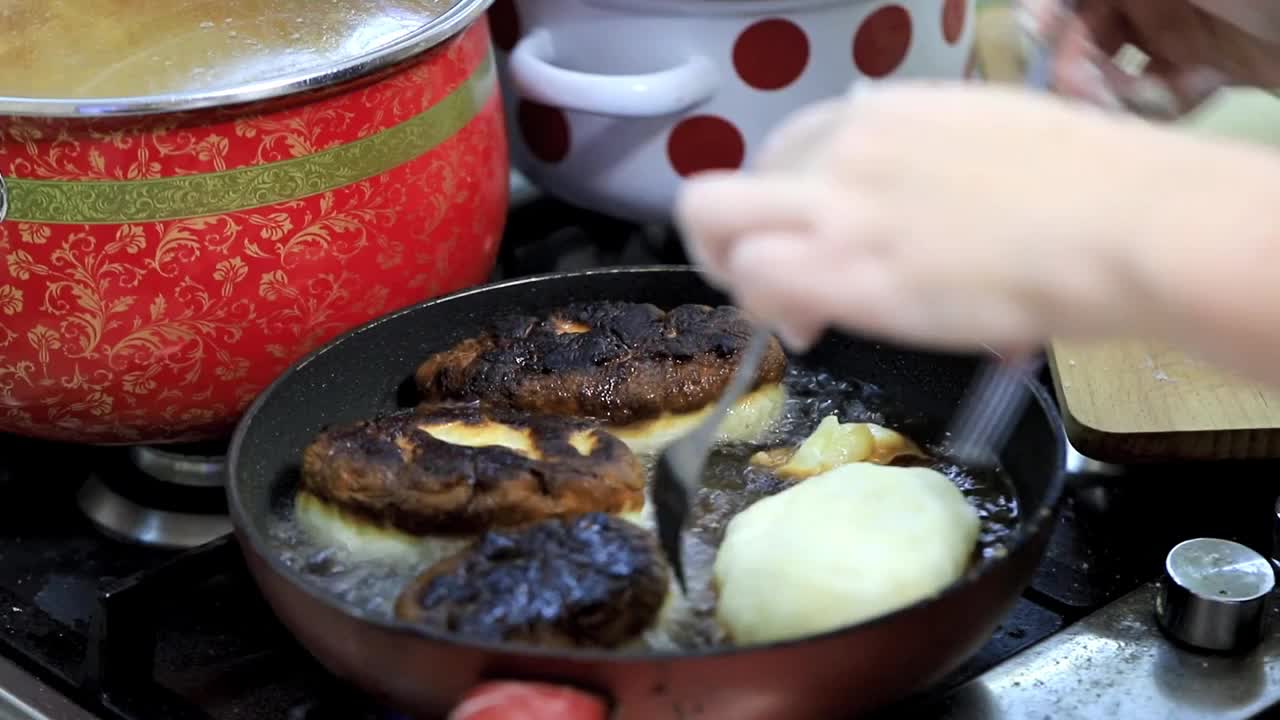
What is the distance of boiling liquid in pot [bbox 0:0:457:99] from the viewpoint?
883 millimetres

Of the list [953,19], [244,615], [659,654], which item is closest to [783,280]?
[659,654]

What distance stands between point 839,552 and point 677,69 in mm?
542

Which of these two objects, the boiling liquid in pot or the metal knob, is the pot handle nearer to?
the boiling liquid in pot

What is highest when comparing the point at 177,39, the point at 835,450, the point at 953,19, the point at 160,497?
the point at 177,39

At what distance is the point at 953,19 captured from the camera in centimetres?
124

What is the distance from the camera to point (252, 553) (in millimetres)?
708

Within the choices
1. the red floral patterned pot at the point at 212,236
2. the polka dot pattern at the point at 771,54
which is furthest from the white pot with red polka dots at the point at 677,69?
the red floral patterned pot at the point at 212,236

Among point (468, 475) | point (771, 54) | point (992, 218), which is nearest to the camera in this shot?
point (992, 218)

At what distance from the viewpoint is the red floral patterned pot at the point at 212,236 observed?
2.79 ft

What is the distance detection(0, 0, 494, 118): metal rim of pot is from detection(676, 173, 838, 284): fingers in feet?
1.19

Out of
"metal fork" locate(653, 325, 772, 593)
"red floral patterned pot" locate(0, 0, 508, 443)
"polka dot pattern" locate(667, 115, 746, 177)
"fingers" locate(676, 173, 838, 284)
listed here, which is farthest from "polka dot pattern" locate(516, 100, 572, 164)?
"fingers" locate(676, 173, 838, 284)

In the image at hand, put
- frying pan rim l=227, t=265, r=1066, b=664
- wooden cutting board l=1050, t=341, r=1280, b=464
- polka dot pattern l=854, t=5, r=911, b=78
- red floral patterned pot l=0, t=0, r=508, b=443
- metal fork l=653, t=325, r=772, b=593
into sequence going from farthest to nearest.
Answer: polka dot pattern l=854, t=5, r=911, b=78 → wooden cutting board l=1050, t=341, r=1280, b=464 → red floral patterned pot l=0, t=0, r=508, b=443 → metal fork l=653, t=325, r=772, b=593 → frying pan rim l=227, t=265, r=1066, b=664

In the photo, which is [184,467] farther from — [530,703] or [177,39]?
[530,703]

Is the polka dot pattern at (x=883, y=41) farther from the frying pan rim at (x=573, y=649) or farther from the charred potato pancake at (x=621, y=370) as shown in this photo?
the frying pan rim at (x=573, y=649)
